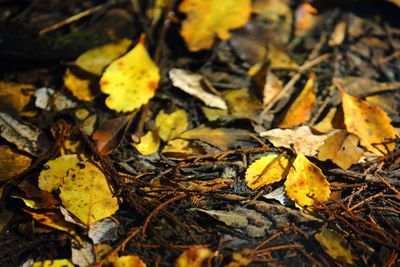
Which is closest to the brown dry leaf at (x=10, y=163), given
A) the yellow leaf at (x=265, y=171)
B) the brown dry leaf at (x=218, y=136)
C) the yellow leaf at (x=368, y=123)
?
the brown dry leaf at (x=218, y=136)

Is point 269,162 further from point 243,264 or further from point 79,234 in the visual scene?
point 79,234

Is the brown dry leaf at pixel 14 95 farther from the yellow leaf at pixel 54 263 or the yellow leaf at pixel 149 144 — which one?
the yellow leaf at pixel 54 263

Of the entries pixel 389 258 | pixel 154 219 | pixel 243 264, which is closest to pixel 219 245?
Result: pixel 243 264

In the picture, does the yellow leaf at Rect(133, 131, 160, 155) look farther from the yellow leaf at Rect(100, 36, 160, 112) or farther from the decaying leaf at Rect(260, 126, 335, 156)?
the decaying leaf at Rect(260, 126, 335, 156)

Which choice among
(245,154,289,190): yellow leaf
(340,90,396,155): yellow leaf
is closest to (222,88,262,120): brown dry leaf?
(245,154,289,190): yellow leaf

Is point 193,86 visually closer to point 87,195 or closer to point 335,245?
point 87,195
